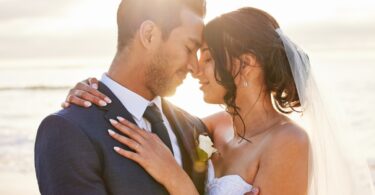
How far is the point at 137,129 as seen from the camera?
3971mm

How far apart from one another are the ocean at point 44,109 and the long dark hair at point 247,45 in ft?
1.52

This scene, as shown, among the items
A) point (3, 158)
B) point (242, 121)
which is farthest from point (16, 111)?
point (242, 121)

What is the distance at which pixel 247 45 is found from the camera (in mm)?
4547

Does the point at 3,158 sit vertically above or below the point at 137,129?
below

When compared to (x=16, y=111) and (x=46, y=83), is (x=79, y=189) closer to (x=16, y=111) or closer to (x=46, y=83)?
(x=16, y=111)

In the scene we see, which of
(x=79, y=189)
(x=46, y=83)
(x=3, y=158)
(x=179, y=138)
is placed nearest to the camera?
(x=79, y=189)

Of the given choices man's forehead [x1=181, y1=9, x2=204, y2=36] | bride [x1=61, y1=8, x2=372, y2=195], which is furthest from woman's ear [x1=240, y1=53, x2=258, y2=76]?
man's forehead [x1=181, y1=9, x2=204, y2=36]

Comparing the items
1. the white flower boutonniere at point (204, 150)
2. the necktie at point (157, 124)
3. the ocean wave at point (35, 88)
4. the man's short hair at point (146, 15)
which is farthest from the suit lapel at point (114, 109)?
the ocean wave at point (35, 88)

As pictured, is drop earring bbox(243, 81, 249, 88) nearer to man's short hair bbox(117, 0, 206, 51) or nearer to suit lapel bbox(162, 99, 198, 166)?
suit lapel bbox(162, 99, 198, 166)

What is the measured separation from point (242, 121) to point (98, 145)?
141 cm

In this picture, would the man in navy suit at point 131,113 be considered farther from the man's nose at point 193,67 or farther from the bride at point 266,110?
the bride at point 266,110

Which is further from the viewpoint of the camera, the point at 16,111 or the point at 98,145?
the point at 16,111

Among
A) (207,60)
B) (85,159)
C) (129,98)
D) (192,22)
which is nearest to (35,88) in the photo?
(207,60)

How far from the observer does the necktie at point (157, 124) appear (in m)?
4.12
